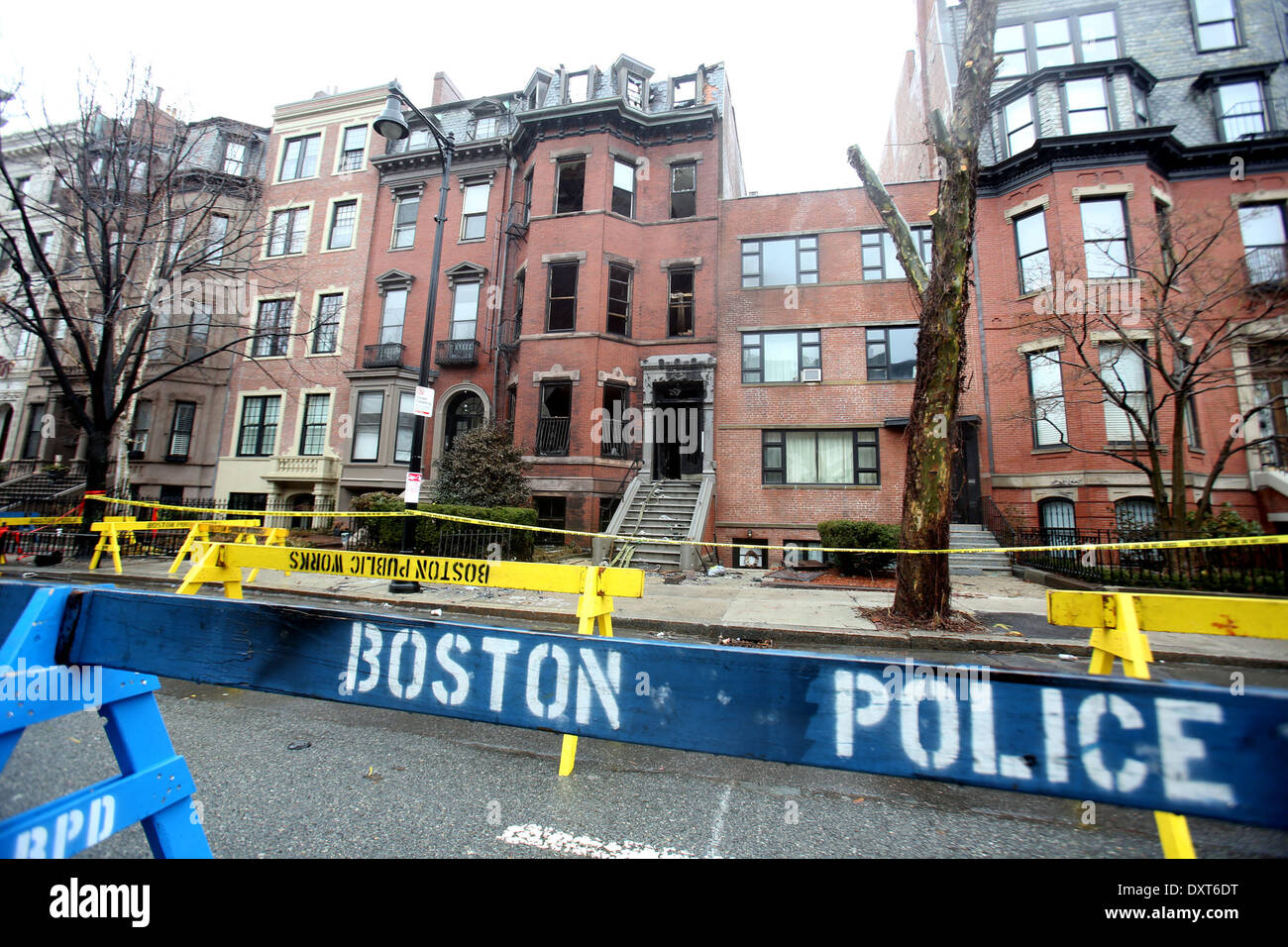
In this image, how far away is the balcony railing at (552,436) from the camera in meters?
17.9

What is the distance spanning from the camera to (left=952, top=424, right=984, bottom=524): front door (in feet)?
54.4

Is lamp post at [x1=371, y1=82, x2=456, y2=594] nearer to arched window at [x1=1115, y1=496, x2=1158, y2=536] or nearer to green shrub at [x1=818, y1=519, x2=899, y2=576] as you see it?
green shrub at [x1=818, y1=519, x2=899, y2=576]

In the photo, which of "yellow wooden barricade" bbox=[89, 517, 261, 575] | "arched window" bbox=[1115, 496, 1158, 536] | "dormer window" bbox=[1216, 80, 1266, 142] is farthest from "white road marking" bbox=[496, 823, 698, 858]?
"dormer window" bbox=[1216, 80, 1266, 142]

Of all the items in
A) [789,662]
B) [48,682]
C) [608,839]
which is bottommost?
[608,839]

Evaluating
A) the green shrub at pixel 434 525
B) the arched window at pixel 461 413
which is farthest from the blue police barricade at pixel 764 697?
the arched window at pixel 461 413

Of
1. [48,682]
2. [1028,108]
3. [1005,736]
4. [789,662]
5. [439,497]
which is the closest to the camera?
[1005,736]

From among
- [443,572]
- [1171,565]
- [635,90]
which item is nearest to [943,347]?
[443,572]

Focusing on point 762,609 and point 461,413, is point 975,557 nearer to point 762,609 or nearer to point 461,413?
point 762,609

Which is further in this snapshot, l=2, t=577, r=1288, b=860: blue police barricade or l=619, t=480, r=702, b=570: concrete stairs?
l=619, t=480, r=702, b=570: concrete stairs

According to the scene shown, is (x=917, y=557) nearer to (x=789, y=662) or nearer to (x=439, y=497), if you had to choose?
(x=789, y=662)

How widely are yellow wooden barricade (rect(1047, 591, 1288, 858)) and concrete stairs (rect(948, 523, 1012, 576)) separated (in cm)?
1091

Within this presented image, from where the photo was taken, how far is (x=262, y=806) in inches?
117
